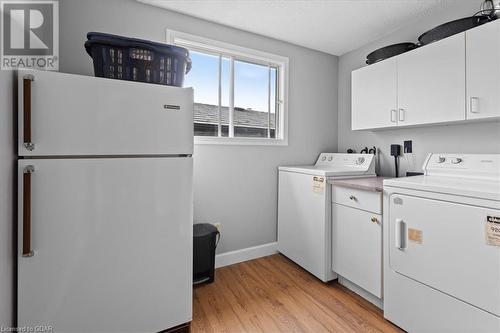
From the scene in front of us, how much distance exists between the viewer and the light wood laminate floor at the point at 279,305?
154 cm

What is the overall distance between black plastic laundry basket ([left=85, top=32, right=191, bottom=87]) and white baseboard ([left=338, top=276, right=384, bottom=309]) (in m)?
2.04

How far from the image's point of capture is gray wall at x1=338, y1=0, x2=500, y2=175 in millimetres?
1759

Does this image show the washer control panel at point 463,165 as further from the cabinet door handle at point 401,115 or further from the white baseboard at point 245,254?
the white baseboard at point 245,254

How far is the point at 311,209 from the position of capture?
212cm

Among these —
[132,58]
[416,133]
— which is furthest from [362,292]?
[132,58]

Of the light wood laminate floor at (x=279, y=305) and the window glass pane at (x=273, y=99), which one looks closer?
the light wood laminate floor at (x=279, y=305)

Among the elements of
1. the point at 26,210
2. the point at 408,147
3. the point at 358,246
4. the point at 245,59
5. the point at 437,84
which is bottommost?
the point at 358,246

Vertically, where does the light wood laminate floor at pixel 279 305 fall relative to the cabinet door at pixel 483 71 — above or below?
below

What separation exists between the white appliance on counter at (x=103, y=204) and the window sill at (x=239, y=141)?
82cm

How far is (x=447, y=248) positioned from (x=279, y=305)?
1139 millimetres

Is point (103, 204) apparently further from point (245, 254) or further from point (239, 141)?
point (245, 254)

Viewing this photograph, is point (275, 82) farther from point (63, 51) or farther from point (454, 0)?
point (63, 51)

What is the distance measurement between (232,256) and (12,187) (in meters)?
1.80

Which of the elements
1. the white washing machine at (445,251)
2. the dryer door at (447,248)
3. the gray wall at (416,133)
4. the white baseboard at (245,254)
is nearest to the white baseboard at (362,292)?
the white washing machine at (445,251)
